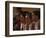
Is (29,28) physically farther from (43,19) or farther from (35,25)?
(43,19)

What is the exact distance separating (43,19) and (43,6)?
0.66ft

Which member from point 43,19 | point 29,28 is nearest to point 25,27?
point 29,28

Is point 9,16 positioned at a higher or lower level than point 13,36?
higher

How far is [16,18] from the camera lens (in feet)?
5.29

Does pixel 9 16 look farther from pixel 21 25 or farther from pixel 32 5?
pixel 32 5

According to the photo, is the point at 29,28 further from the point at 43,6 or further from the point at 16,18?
the point at 43,6

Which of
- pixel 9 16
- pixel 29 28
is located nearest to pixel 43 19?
pixel 29 28

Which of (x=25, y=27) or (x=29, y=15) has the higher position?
(x=29, y=15)
